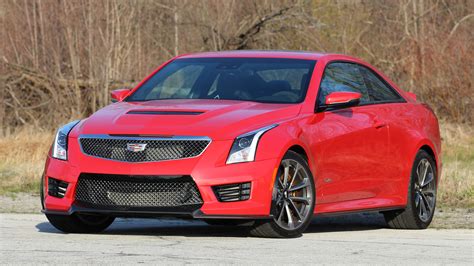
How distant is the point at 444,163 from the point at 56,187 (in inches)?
→ 404

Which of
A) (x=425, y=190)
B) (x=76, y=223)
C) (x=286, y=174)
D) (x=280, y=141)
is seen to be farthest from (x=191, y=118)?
(x=425, y=190)

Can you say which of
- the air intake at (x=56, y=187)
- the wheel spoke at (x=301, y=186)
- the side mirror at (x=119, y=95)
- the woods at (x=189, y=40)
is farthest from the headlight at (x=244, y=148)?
the woods at (x=189, y=40)

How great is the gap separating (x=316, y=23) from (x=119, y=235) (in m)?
17.5

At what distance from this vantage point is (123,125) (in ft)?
30.9

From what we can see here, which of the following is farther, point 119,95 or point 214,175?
point 119,95

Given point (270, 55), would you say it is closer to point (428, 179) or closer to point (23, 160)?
point (428, 179)

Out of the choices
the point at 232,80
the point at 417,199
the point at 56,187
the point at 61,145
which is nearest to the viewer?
the point at 56,187

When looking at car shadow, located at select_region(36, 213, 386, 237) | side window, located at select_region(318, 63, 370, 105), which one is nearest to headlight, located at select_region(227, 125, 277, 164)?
Answer: car shadow, located at select_region(36, 213, 386, 237)

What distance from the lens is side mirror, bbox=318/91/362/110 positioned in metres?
10.1

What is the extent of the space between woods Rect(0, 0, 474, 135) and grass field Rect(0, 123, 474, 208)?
1.61 m

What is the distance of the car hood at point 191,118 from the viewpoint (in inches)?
361

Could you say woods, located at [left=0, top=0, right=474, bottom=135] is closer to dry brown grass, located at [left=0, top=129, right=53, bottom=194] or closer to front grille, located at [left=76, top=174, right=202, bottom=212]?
dry brown grass, located at [left=0, top=129, right=53, bottom=194]

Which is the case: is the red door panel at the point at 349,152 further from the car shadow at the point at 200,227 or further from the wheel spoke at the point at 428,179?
the wheel spoke at the point at 428,179

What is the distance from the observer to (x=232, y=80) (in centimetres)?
1048
